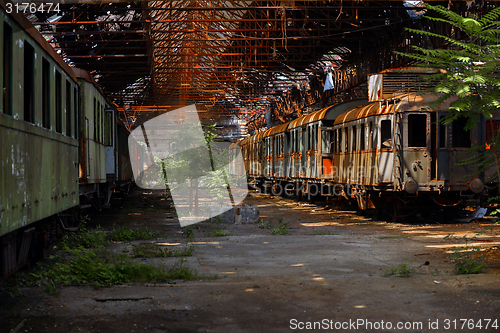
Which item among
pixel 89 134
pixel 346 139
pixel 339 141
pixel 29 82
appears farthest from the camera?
pixel 339 141

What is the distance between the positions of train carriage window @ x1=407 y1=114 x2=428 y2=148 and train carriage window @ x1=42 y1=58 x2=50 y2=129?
1028 centimetres

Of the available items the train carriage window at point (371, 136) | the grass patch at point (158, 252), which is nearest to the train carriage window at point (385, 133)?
the train carriage window at point (371, 136)

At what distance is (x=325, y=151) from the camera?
19891 mm

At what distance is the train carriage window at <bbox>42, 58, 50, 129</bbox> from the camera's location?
23.7ft

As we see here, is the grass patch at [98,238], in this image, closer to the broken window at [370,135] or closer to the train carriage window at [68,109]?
the train carriage window at [68,109]

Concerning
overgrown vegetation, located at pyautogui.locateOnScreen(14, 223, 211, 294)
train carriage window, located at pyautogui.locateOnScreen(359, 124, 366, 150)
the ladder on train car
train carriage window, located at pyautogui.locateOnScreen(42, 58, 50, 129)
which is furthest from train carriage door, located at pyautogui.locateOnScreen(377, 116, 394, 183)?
train carriage window, located at pyautogui.locateOnScreen(42, 58, 50, 129)

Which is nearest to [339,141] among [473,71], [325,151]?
[325,151]

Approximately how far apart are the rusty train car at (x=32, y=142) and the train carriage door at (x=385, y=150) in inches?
331

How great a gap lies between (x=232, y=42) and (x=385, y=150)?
18.0m

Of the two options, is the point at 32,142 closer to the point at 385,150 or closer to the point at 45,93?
the point at 45,93

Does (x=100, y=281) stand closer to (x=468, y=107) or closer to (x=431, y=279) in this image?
(x=431, y=279)

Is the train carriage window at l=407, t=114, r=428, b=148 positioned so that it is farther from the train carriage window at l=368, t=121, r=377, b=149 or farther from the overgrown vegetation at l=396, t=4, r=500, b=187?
the overgrown vegetation at l=396, t=4, r=500, b=187

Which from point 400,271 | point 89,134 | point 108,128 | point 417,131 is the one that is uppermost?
point 108,128

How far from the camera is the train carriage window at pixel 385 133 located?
14859mm
